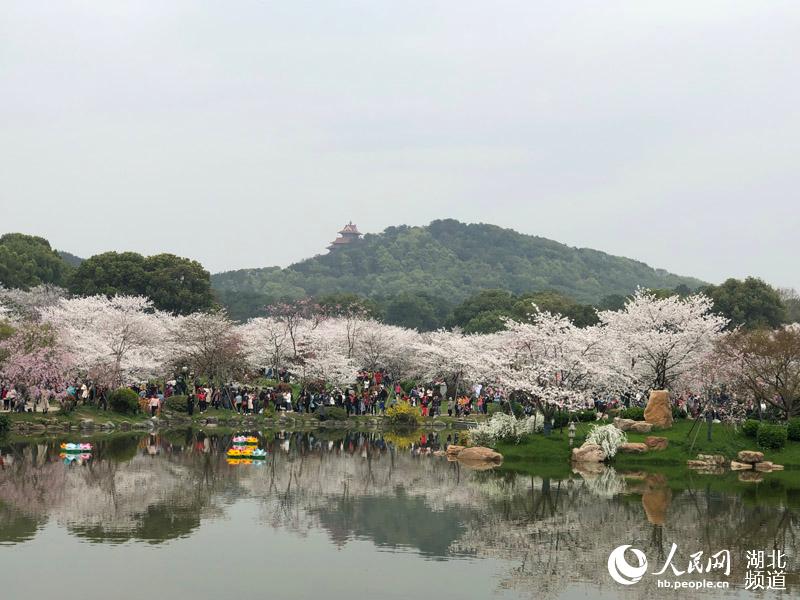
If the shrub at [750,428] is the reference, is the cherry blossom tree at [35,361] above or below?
above

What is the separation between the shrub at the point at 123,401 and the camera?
51969 millimetres

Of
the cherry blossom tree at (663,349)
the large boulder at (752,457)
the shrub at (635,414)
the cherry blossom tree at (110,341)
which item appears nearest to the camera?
the large boulder at (752,457)

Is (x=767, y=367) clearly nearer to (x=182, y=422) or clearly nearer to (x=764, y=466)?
(x=764, y=466)

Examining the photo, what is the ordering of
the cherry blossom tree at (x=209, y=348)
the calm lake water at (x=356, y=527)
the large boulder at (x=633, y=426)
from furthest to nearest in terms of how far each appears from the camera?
the cherry blossom tree at (x=209, y=348), the large boulder at (x=633, y=426), the calm lake water at (x=356, y=527)

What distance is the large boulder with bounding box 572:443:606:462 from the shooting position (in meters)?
38.3

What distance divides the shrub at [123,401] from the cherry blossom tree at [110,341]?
834mm

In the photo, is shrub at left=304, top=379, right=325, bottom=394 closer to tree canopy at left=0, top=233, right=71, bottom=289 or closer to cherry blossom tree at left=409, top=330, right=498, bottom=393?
cherry blossom tree at left=409, top=330, right=498, bottom=393

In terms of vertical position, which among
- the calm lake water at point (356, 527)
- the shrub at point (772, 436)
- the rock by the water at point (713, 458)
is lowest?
the calm lake water at point (356, 527)

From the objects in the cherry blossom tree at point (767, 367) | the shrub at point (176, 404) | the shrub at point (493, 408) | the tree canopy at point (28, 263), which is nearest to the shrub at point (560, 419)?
the cherry blossom tree at point (767, 367)

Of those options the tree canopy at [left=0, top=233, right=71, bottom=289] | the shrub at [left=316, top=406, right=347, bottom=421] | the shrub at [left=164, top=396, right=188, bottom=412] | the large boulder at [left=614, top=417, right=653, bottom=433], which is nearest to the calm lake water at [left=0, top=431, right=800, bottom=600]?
the large boulder at [left=614, top=417, right=653, bottom=433]

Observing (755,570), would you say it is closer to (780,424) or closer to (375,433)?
(780,424)

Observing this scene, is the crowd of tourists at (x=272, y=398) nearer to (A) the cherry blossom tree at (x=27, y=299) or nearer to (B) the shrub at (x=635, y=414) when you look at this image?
(B) the shrub at (x=635, y=414)

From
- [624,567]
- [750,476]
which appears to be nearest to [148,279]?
[750,476]

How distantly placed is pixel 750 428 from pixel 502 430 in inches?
407
